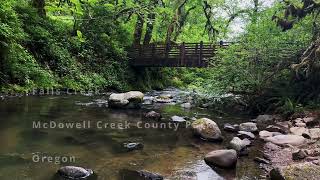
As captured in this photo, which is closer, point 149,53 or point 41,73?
point 41,73

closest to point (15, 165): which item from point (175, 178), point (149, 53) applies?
point (175, 178)

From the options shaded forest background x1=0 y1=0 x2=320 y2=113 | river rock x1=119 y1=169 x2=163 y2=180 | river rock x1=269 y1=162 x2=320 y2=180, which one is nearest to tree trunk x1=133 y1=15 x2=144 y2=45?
shaded forest background x1=0 y1=0 x2=320 y2=113

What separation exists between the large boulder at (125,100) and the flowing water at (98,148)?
6.31 ft

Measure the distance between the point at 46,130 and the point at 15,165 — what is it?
2.94 metres

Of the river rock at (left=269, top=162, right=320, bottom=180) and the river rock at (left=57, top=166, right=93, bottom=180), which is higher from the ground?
the river rock at (left=269, top=162, right=320, bottom=180)

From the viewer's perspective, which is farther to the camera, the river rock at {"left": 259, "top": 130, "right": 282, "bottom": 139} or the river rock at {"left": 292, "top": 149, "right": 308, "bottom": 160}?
the river rock at {"left": 259, "top": 130, "right": 282, "bottom": 139}

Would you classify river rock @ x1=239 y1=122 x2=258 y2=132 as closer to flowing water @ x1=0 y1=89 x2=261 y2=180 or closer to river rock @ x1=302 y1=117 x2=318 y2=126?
flowing water @ x1=0 y1=89 x2=261 y2=180

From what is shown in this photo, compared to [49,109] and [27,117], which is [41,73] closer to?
[49,109]

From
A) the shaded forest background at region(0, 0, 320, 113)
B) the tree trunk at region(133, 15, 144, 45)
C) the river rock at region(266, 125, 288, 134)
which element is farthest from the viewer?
the tree trunk at region(133, 15, 144, 45)

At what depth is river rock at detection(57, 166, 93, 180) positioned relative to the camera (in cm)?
605

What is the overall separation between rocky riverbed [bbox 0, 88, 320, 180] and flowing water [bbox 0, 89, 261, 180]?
2 cm

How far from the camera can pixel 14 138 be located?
26.6 ft

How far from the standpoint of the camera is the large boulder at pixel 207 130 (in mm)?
9693

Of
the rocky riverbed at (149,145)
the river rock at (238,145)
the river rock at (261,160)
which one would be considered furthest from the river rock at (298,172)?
the river rock at (238,145)
